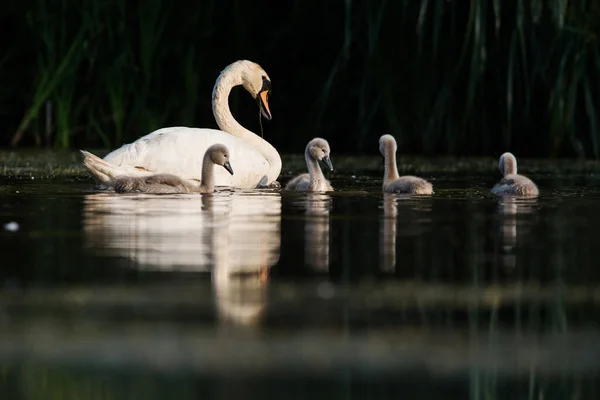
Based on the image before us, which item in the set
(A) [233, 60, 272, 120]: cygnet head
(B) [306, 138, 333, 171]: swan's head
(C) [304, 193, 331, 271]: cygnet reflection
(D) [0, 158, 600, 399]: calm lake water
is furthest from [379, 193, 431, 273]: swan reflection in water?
(A) [233, 60, 272, 120]: cygnet head

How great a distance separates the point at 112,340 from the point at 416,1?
453 inches

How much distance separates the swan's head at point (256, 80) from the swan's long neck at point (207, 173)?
290 centimetres

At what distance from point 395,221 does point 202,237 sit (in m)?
1.70

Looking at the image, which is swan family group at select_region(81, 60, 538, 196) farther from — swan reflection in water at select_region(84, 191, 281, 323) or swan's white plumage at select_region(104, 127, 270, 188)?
swan reflection in water at select_region(84, 191, 281, 323)

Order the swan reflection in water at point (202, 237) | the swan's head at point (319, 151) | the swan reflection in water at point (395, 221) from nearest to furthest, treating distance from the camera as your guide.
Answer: the swan reflection in water at point (202, 237), the swan reflection in water at point (395, 221), the swan's head at point (319, 151)

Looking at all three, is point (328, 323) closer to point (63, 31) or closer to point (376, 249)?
point (376, 249)

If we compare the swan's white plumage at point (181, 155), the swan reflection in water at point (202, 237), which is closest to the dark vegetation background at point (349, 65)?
the swan's white plumage at point (181, 155)

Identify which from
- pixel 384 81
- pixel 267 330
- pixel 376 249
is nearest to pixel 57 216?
pixel 376 249

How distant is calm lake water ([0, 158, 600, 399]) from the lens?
4.40 metres

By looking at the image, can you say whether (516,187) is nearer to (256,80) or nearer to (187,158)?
(187,158)

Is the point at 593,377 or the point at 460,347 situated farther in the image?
the point at 460,347

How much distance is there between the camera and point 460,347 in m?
4.84

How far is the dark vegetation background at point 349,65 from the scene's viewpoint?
605 inches

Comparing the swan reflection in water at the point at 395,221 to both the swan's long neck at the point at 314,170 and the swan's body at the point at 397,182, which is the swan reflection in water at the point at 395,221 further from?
the swan's long neck at the point at 314,170
